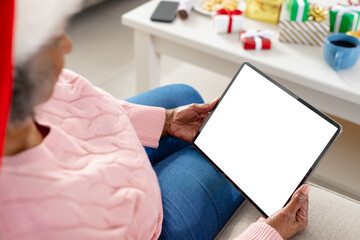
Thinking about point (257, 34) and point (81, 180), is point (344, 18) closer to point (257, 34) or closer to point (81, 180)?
point (257, 34)

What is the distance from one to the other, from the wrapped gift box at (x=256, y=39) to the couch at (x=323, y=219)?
531 millimetres

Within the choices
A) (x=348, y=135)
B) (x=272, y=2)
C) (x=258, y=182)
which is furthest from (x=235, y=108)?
(x=348, y=135)

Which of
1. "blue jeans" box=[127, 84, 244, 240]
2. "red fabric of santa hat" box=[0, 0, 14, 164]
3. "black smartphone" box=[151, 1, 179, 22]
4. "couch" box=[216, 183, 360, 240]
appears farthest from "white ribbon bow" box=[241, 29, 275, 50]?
"red fabric of santa hat" box=[0, 0, 14, 164]

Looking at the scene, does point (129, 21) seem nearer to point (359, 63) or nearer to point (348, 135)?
point (359, 63)

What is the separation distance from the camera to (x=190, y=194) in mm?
949

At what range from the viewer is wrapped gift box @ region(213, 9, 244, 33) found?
55.2 inches

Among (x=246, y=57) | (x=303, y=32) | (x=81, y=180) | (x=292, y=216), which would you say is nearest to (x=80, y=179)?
(x=81, y=180)

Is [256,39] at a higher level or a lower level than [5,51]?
lower

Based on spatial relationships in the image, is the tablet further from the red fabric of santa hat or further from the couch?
the red fabric of santa hat


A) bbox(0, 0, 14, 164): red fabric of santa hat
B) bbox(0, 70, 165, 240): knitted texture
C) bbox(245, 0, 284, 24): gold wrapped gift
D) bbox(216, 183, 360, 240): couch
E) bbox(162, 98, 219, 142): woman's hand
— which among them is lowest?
bbox(216, 183, 360, 240): couch

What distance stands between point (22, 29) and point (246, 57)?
0.92 metres

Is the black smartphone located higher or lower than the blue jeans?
higher

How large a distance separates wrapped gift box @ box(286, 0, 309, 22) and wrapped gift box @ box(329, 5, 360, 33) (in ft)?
0.30

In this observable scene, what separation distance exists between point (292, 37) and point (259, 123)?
53 centimetres
